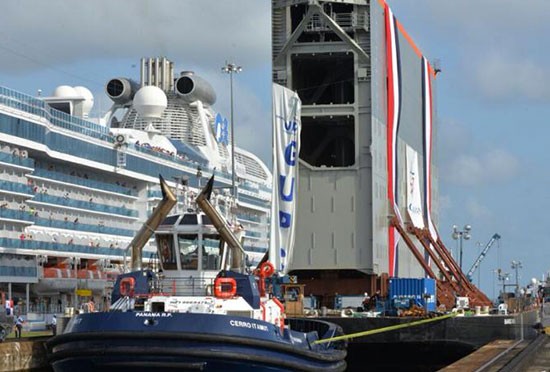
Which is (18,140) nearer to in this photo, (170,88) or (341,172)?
(341,172)

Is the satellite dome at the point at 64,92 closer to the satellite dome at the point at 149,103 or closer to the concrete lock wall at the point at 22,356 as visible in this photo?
A: the satellite dome at the point at 149,103

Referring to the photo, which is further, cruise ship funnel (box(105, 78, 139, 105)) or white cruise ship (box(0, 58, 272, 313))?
cruise ship funnel (box(105, 78, 139, 105))

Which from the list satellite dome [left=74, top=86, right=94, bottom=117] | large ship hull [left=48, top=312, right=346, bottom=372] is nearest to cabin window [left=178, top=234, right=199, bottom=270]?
large ship hull [left=48, top=312, right=346, bottom=372]

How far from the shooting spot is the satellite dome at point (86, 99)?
95.3 m

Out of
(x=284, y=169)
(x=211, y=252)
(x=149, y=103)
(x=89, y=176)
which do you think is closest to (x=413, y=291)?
(x=284, y=169)

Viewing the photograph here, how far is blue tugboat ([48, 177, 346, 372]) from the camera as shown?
89.4 ft

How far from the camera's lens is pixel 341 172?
50.8m

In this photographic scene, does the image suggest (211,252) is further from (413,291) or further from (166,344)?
(413,291)

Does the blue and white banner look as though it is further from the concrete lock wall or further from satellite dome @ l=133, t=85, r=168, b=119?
satellite dome @ l=133, t=85, r=168, b=119

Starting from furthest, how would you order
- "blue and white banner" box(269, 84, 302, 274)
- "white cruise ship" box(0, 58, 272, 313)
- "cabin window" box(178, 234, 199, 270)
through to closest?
"white cruise ship" box(0, 58, 272, 313), "blue and white banner" box(269, 84, 302, 274), "cabin window" box(178, 234, 199, 270)

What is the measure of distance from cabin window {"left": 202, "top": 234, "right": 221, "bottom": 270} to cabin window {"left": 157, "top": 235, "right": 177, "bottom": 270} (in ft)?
2.63

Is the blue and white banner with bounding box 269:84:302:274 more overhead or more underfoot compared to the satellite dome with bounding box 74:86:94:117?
more underfoot

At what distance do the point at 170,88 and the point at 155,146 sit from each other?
1506cm

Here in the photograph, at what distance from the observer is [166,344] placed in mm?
27188
